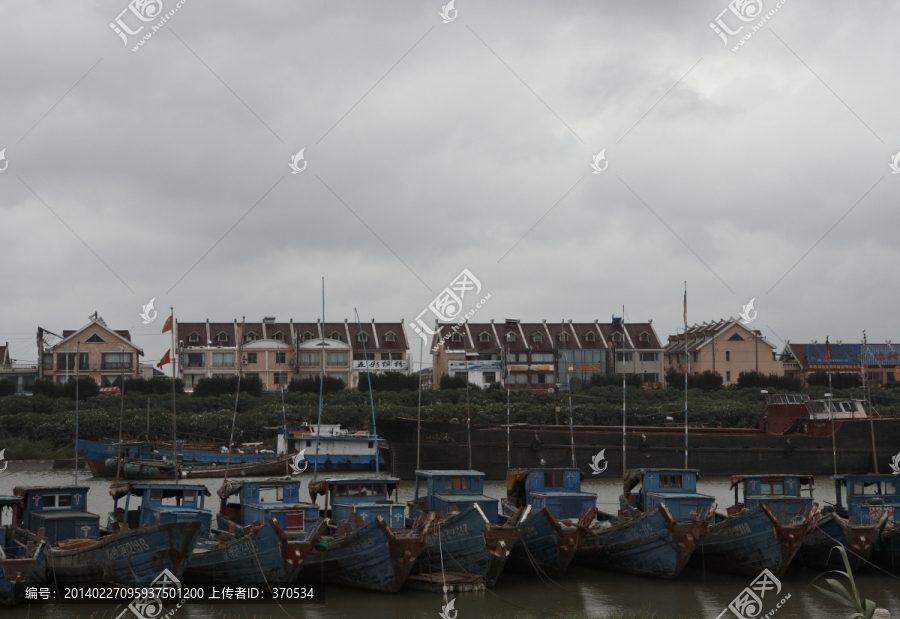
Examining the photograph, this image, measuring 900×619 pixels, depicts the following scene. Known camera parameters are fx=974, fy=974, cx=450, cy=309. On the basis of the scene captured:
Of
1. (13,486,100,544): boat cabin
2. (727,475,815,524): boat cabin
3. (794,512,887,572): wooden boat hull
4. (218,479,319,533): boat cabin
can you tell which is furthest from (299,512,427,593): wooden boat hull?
(794,512,887,572): wooden boat hull

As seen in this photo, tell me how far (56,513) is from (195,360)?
66928 mm

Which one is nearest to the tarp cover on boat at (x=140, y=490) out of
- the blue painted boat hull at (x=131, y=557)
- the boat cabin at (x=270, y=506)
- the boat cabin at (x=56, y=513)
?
the boat cabin at (x=56, y=513)

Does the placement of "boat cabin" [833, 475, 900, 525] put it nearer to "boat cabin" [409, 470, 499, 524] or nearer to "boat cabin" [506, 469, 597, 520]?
"boat cabin" [506, 469, 597, 520]

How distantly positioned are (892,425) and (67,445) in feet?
157

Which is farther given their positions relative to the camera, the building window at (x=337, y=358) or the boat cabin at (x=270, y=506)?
the building window at (x=337, y=358)

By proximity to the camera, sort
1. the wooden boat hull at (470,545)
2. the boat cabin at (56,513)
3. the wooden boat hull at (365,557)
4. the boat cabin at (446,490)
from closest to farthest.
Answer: the wooden boat hull at (365,557)
the wooden boat hull at (470,545)
the boat cabin at (56,513)
the boat cabin at (446,490)

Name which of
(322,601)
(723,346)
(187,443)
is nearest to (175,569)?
(322,601)

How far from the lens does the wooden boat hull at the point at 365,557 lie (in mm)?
21594

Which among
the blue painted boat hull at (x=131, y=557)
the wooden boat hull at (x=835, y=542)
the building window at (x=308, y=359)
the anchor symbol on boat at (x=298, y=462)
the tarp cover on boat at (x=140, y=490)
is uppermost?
the building window at (x=308, y=359)

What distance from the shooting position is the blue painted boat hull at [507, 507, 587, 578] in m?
23.7

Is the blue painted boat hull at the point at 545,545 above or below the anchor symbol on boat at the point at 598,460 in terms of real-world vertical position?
above

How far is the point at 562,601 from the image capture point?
73.9 ft

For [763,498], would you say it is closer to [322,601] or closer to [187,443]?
[322,601]

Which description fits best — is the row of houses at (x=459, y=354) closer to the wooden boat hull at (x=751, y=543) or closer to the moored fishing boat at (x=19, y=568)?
the wooden boat hull at (x=751, y=543)
